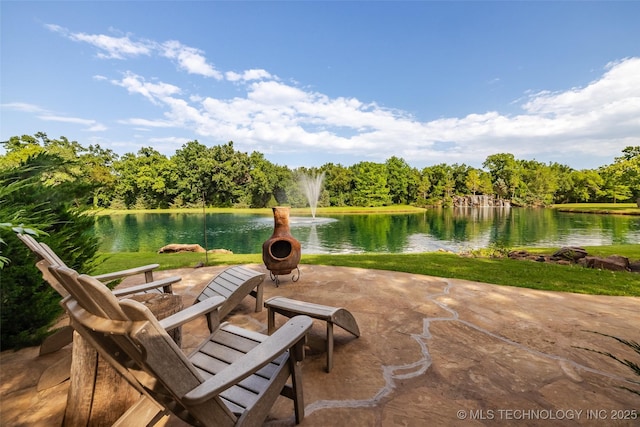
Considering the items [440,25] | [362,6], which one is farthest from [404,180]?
[362,6]

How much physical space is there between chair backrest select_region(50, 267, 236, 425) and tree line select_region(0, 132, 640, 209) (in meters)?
42.2

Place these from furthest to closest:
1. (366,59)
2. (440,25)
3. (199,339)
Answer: (366,59), (440,25), (199,339)

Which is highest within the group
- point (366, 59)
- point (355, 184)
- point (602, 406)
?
point (366, 59)

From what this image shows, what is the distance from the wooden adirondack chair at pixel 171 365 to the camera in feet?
2.92

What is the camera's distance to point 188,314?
5.93 ft

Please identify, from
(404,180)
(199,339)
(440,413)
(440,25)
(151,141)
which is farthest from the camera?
(404,180)

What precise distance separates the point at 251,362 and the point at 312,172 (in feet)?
157

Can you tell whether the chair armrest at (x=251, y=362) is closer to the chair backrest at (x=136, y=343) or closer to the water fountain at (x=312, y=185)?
the chair backrest at (x=136, y=343)

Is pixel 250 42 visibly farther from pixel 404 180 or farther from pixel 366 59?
pixel 404 180

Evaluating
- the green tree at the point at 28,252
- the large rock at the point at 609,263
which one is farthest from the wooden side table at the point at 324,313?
the large rock at the point at 609,263

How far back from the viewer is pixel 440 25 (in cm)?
1742

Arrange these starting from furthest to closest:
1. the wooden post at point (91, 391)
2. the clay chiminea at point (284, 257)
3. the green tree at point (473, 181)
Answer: the green tree at point (473, 181)
the clay chiminea at point (284, 257)
the wooden post at point (91, 391)

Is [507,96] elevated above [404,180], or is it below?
above

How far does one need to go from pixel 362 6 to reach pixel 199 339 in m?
17.5
